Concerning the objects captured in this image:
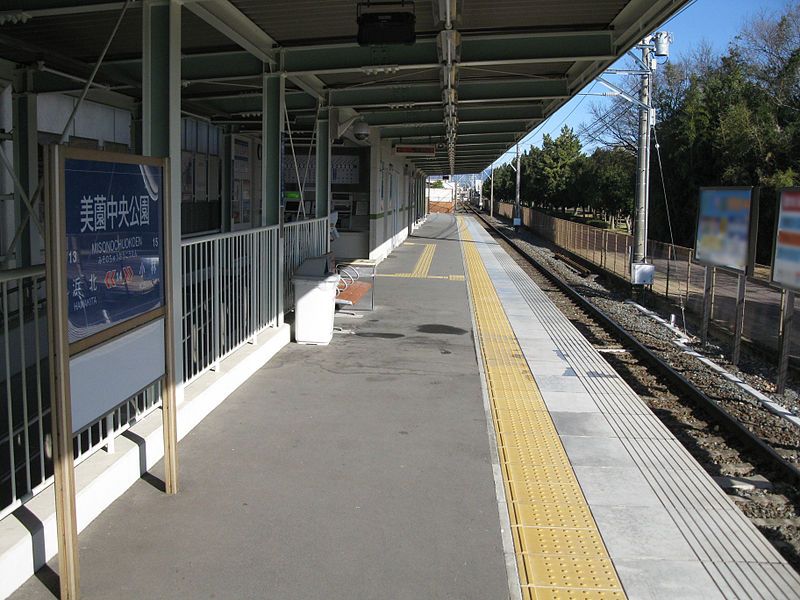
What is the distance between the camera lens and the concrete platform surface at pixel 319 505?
389 cm

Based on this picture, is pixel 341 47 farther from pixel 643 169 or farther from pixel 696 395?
pixel 643 169

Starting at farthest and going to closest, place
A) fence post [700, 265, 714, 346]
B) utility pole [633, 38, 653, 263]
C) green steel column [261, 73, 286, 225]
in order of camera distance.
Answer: utility pole [633, 38, 653, 263] < fence post [700, 265, 714, 346] < green steel column [261, 73, 286, 225]

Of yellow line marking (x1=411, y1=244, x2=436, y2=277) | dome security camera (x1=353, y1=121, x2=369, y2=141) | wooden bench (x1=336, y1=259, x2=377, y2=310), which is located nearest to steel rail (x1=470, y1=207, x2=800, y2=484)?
yellow line marking (x1=411, y1=244, x2=436, y2=277)

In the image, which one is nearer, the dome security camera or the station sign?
the dome security camera

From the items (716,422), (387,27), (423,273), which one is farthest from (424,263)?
(387,27)

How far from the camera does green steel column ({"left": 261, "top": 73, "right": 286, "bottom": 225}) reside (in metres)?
9.61

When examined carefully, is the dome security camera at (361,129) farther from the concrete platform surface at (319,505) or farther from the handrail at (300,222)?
the concrete platform surface at (319,505)

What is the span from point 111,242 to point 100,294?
0.26 metres

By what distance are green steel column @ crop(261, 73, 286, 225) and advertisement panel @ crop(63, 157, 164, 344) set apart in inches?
208

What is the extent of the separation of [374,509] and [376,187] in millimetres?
15762

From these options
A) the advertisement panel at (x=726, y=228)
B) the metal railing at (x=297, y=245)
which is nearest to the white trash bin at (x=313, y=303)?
the metal railing at (x=297, y=245)

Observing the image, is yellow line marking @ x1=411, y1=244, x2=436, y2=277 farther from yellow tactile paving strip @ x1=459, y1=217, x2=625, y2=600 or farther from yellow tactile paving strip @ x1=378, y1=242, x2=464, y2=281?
yellow tactile paving strip @ x1=459, y1=217, x2=625, y2=600

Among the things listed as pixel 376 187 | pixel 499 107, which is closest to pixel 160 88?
pixel 499 107

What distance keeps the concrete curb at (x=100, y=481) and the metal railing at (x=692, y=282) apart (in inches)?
296
